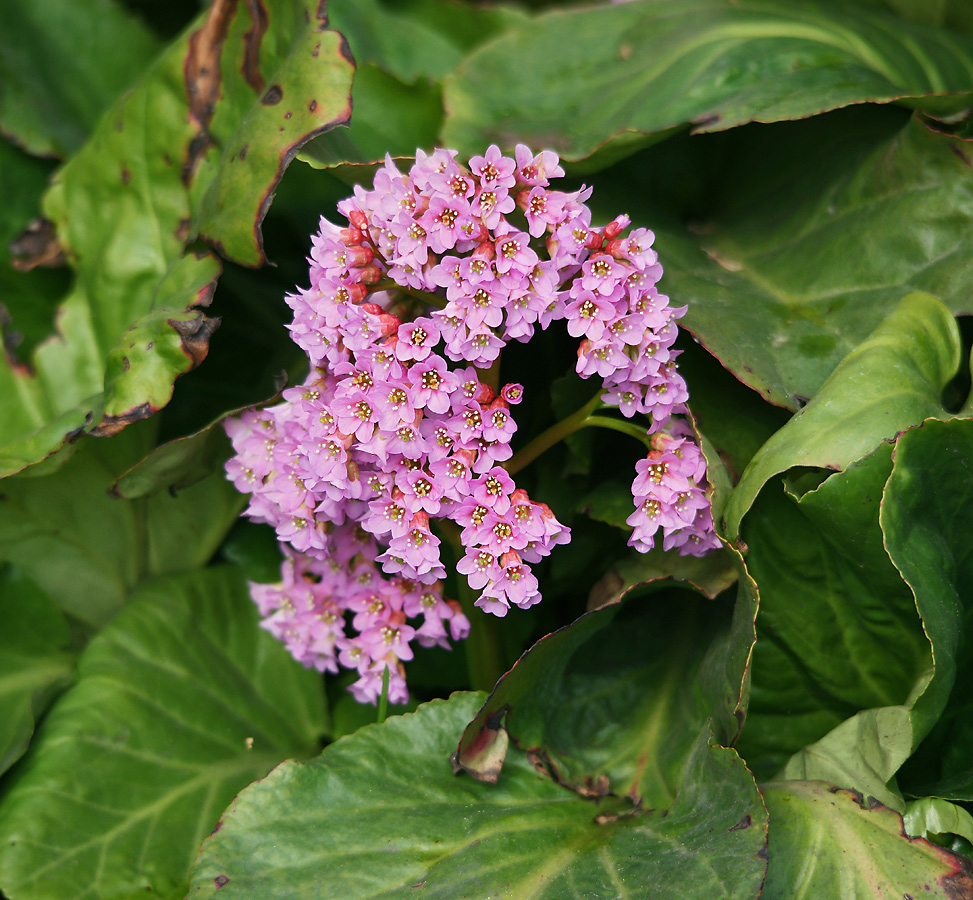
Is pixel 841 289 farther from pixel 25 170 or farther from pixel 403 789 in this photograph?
pixel 25 170

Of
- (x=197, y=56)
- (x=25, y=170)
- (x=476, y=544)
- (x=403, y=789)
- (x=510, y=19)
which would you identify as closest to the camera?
(x=476, y=544)

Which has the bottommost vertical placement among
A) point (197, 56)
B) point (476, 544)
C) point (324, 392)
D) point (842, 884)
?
point (842, 884)

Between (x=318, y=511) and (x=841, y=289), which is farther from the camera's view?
(x=841, y=289)

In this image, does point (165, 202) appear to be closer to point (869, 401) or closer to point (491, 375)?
point (491, 375)

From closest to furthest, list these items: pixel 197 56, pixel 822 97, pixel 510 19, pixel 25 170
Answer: pixel 822 97 → pixel 197 56 → pixel 25 170 → pixel 510 19

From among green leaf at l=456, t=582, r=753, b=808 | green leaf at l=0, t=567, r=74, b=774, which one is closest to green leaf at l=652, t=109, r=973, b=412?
green leaf at l=456, t=582, r=753, b=808

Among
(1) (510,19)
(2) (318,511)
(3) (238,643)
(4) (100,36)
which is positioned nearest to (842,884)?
(2) (318,511)

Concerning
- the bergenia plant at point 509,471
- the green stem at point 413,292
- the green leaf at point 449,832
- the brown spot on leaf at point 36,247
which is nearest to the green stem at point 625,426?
the bergenia plant at point 509,471

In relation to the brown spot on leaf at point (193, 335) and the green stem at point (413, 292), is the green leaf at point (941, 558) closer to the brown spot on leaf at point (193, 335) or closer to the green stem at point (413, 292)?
the green stem at point (413, 292)
